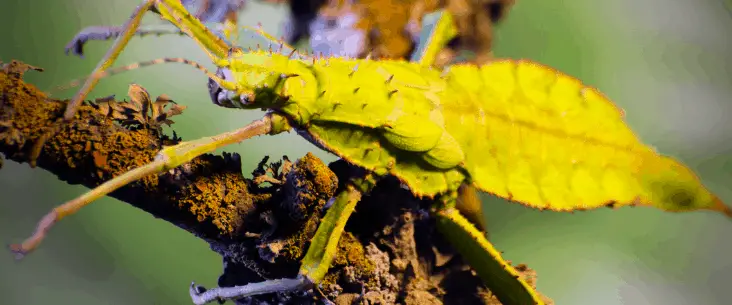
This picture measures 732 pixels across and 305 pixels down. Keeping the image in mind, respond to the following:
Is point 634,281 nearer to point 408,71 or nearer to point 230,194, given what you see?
point 408,71

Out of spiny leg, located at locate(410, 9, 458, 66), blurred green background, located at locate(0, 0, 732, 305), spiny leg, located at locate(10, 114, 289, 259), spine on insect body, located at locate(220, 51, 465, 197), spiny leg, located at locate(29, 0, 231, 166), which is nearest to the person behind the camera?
A: spiny leg, located at locate(10, 114, 289, 259)

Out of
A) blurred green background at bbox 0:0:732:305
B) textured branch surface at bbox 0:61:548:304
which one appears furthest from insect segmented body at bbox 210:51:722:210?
blurred green background at bbox 0:0:732:305

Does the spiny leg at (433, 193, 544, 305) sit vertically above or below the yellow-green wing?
below

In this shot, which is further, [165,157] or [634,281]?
[634,281]

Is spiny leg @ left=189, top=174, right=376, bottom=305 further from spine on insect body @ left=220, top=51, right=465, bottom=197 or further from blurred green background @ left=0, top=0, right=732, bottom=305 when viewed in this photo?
blurred green background @ left=0, top=0, right=732, bottom=305

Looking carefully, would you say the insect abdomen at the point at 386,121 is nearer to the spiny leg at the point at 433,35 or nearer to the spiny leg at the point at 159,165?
the spiny leg at the point at 159,165

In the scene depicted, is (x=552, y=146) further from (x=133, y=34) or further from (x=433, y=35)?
(x=133, y=34)

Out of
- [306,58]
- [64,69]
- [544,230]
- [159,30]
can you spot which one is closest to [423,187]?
[306,58]

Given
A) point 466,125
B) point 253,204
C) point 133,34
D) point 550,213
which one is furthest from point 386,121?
point 550,213
